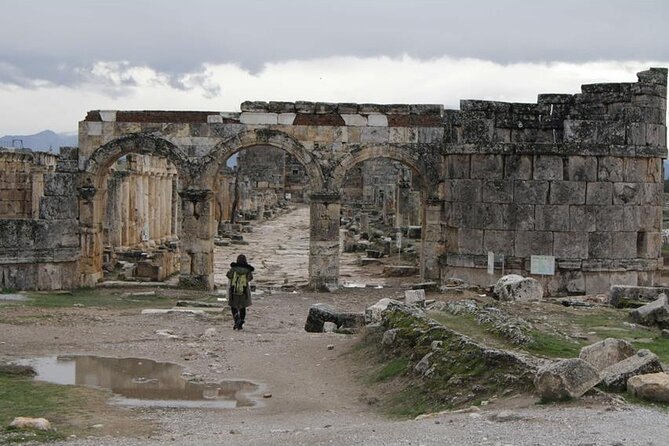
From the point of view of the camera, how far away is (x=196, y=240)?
23875 mm

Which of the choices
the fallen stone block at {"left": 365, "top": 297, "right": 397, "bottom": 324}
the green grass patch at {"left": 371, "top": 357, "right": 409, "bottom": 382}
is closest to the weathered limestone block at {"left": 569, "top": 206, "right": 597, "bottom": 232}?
the fallen stone block at {"left": 365, "top": 297, "right": 397, "bottom": 324}

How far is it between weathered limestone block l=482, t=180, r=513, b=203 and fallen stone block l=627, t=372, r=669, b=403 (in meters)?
12.8

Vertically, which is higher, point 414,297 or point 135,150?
point 135,150

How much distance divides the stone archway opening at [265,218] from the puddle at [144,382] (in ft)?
34.0

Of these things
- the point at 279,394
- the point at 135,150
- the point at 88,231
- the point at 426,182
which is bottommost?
the point at 279,394

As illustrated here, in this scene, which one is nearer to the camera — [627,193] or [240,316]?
[240,316]

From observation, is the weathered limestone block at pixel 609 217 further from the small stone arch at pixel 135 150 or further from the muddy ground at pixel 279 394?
the small stone arch at pixel 135 150

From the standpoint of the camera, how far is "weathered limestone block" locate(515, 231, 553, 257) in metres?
22.0

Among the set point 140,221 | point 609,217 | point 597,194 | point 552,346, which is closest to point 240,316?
point 552,346

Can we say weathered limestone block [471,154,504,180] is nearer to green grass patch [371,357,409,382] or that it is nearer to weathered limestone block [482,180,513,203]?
weathered limestone block [482,180,513,203]

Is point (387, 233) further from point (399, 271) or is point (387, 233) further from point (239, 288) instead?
point (239, 288)

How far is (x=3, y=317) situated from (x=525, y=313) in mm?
9154

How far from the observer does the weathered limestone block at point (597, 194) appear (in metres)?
21.9

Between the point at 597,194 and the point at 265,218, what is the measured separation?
3707 centimetres
